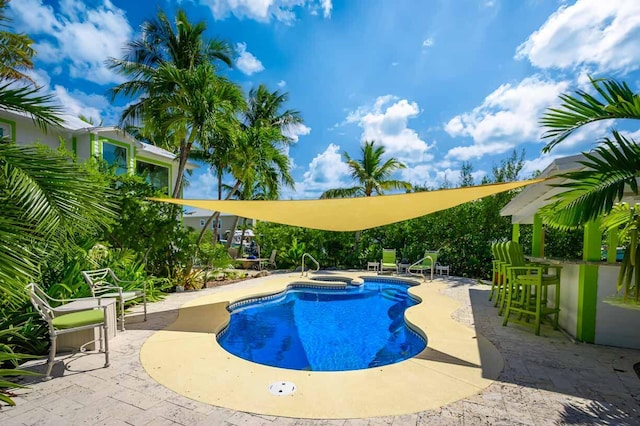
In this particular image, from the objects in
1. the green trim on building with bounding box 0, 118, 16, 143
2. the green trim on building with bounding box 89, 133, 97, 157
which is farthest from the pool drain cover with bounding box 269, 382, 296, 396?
the green trim on building with bounding box 89, 133, 97, 157

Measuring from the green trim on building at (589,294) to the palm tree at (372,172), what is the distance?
36.2 feet

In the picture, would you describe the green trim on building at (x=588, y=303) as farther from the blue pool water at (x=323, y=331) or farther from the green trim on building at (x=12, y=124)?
the green trim on building at (x=12, y=124)

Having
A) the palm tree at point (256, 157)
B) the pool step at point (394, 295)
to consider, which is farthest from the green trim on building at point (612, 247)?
the palm tree at point (256, 157)

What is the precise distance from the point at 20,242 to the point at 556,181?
7.44 m

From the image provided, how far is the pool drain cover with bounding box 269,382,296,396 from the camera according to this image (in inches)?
128

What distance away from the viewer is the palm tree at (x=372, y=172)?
52.2ft

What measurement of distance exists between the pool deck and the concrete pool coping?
0.02 metres

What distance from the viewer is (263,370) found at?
3.81 m

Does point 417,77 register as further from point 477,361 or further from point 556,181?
point 477,361

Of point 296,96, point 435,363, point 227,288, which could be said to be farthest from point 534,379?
point 296,96

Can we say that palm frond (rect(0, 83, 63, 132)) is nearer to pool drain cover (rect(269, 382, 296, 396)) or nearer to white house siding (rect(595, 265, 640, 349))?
pool drain cover (rect(269, 382, 296, 396))

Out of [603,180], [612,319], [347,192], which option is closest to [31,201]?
[603,180]

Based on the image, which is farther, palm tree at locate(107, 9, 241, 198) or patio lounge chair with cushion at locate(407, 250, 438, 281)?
patio lounge chair with cushion at locate(407, 250, 438, 281)

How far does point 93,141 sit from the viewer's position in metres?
11.4
